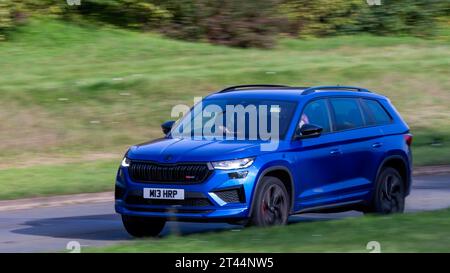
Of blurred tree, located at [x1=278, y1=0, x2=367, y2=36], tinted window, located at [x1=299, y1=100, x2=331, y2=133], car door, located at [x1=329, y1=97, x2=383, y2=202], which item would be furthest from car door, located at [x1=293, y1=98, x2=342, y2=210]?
blurred tree, located at [x1=278, y1=0, x2=367, y2=36]

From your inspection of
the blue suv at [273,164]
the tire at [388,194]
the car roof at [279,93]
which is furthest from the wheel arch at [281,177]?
the tire at [388,194]

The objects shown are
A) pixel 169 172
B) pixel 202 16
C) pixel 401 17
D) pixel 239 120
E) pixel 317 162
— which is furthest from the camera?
pixel 401 17

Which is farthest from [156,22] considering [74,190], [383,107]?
[383,107]

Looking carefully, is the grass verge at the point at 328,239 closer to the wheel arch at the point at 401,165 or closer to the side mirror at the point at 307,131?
the side mirror at the point at 307,131

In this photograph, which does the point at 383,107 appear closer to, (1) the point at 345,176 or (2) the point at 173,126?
(1) the point at 345,176

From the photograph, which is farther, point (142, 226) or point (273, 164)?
point (142, 226)

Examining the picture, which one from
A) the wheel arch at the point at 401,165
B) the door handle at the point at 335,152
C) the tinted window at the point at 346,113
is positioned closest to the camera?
the door handle at the point at 335,152

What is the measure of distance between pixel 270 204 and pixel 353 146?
172 centimetres

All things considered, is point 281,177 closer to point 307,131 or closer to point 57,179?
point 307,131

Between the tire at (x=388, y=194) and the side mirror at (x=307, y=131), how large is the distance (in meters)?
1.56

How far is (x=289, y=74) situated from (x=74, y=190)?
11.4 metres

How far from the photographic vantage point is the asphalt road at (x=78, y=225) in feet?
39.5

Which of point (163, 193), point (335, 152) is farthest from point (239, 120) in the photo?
point (163, 193)

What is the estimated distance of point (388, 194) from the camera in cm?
1370
